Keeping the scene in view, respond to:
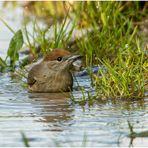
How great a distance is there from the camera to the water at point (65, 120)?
7285 mm

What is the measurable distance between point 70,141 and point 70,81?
3527 mm

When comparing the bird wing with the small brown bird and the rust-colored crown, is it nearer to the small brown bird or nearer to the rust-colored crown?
the small brown bird

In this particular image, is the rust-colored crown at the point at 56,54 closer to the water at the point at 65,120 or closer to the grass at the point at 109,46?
the grass at the point at 109,46

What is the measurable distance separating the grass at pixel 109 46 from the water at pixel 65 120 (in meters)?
0.21

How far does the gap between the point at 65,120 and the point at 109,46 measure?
3.53 metres

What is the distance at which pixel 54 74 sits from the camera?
1109cm

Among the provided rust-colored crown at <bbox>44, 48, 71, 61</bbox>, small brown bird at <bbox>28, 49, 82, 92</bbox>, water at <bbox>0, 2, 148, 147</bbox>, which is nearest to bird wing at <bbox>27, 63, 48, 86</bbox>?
small brown bird at <bbox>28, 49, 82, 92</bbox>

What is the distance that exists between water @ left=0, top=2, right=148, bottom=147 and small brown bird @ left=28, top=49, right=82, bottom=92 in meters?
0.23

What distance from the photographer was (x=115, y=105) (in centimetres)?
909

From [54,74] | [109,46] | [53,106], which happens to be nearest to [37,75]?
[54,74]

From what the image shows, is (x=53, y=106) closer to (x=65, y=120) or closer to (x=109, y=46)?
(x=65, y=120)

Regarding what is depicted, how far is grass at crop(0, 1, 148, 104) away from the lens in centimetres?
933

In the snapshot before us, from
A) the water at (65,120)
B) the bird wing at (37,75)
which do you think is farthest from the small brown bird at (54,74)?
the water at (65,120)

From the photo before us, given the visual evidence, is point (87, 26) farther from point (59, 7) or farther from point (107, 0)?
point (59, 7)
